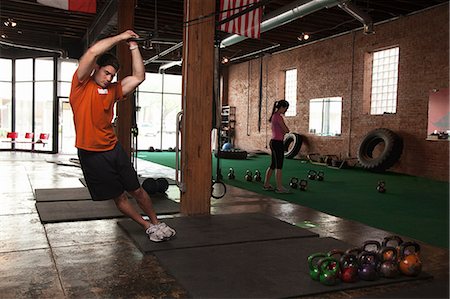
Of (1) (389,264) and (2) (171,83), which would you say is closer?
(1) (389,264)

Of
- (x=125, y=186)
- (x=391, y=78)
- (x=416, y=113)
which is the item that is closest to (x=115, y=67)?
(x=125, y=186)

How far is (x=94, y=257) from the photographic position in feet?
9.15

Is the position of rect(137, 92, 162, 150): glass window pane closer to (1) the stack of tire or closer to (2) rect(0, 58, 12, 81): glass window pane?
(2) rect(0, 58, 12, 81): glass window pane

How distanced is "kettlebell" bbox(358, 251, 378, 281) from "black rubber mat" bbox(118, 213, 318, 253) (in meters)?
0.96

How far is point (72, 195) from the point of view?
5.08 m

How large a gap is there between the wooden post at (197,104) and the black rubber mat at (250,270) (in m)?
1.16

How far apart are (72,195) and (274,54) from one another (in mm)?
10418

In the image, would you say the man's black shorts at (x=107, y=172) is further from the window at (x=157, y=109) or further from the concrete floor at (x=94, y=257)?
the window at (x=157, y=109)

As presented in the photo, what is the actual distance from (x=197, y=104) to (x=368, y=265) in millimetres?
2349

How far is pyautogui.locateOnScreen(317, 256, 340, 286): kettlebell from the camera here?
232cm

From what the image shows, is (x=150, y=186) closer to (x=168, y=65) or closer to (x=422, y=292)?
(x=422, y=292)

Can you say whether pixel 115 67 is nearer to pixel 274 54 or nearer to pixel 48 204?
pixel 48 204

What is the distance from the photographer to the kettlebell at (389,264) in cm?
248

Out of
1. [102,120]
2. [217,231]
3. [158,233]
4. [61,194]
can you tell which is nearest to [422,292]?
[217,231]
